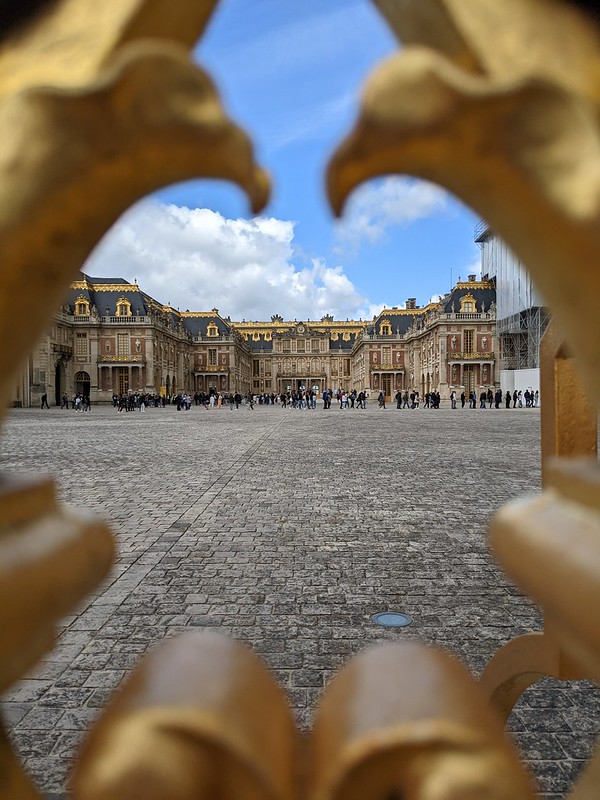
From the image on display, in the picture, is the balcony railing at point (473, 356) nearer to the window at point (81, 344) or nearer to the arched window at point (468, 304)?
the arched window at point (468, 304)

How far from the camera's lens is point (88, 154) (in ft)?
1.52

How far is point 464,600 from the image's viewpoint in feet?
13.8

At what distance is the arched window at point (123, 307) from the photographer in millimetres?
60406

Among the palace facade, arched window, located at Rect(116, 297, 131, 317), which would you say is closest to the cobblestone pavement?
the palace facade

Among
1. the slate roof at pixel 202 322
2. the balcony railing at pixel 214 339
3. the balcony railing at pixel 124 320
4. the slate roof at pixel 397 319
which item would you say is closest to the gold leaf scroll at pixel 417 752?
the balcony railing at pixel 124 320

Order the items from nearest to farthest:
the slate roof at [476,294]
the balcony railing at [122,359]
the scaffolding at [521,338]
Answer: the scaffolding at [521,338], the slate roof at [476,294], the balcony railing at [122,359]

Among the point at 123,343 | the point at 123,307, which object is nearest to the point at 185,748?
the point at 123,343

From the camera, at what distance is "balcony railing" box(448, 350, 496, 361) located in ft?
181

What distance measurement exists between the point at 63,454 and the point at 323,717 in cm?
1383

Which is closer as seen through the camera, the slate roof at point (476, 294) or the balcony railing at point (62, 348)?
the balcony railing at point (62, 348)

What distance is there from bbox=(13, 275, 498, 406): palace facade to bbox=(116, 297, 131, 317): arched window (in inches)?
4.2

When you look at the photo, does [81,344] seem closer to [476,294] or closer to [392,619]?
[476,294]

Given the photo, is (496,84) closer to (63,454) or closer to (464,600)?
(464,600)

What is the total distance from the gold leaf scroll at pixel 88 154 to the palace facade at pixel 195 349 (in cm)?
4047
